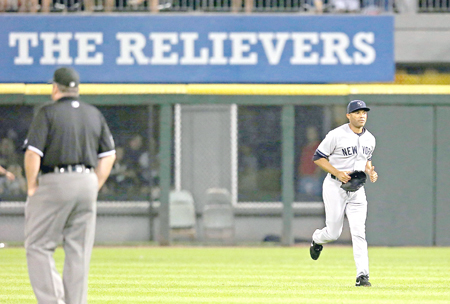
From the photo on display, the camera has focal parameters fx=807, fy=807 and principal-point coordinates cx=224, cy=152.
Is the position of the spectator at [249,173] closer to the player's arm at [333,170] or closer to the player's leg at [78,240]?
the player's arm at [333,170]

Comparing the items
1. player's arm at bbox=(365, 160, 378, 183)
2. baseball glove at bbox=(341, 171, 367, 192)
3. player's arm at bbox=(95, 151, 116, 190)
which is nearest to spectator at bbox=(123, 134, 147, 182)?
player's arm at bbox=(365, 160, 378, 183)

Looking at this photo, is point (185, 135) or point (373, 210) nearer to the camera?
point (373, 210)

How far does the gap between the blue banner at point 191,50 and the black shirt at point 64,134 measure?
974 cm

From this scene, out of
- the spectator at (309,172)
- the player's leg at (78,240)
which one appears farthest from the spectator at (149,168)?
the player's leg at (78,240)

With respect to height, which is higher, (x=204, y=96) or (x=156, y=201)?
(x=204, y=96)

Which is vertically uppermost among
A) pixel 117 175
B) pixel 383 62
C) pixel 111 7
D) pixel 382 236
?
pixel 111 7

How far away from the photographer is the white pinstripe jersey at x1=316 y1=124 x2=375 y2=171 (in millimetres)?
8367

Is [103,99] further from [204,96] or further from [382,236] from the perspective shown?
[382,236]

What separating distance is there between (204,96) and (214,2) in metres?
3.60

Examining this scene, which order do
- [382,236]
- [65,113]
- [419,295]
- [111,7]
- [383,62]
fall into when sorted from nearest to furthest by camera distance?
[65,113] → [419,295] → [382,236] → [383,62] → [111,7]

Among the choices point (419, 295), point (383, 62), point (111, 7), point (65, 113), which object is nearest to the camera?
point (65, 113)

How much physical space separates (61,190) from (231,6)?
11.8 meters

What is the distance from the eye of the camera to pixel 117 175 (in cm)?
1477

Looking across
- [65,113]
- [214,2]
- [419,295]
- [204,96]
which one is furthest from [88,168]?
[214,2]
